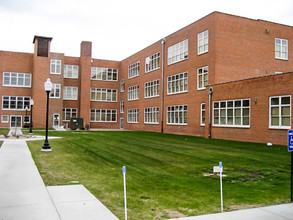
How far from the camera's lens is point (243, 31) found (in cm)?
2995

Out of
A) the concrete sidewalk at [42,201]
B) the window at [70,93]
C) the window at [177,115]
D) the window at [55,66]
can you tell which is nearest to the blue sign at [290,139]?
the concrete sidewalk at [42,201]

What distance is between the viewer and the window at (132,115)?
4731 centimetres

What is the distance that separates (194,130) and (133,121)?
61.4ft

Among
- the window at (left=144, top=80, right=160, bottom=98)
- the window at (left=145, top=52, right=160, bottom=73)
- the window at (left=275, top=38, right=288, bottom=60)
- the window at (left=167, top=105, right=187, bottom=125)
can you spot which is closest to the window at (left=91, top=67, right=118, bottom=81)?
the window at (left=144, top=80, right=160, bottom=98)

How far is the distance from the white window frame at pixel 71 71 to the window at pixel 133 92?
10.2 meters

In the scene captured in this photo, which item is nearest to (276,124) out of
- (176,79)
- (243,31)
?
(243,31)

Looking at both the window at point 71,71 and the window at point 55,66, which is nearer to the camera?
the window at point 55,66

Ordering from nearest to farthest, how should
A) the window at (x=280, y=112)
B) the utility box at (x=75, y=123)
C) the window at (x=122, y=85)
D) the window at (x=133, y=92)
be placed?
the window at (x=280, y=112)
the utility box at (x=75, y=123)
the window at (x=133, y=92)
the window at (x=122, y=85)

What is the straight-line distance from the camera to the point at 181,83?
1337 inches

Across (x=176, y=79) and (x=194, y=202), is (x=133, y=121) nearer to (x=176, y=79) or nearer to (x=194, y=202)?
(x=176, y=79)

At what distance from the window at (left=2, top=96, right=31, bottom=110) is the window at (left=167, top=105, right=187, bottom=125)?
24028mm

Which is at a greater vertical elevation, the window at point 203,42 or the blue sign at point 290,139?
the window at point 203,42

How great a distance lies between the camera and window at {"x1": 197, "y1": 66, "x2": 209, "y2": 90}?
97.5 feet

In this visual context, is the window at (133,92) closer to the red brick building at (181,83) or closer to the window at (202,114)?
the red brick building at (181,83)
